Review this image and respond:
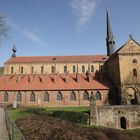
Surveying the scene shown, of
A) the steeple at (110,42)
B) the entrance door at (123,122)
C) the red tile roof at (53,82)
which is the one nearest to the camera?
the entrance door at (123,122)

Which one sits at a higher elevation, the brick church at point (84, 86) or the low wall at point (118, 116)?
the brick church at point (84, 86)

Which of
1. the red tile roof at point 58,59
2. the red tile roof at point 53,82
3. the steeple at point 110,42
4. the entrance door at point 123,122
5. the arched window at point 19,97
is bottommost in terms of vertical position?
the entrance door at point 123,122

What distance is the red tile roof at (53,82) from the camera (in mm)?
45719

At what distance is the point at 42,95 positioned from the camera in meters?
45.2

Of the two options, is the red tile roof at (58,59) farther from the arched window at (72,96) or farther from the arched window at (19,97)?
the arched window at (19,97)

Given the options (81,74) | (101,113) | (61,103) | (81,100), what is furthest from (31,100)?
(101,113)

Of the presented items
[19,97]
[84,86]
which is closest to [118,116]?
[84,86]

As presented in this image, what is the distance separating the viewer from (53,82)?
4753 cm

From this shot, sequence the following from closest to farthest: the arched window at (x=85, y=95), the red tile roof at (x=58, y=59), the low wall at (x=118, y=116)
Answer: the low wall at (x=118, y=116) < the arched window at (x=85, y=95) < the red tile roof at (x=58, y=59)

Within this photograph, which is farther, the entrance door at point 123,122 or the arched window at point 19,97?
the arched window at point 19,97

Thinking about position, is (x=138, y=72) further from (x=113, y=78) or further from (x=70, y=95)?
(x=70, y=95)

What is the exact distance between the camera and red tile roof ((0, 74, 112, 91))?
1800 inches

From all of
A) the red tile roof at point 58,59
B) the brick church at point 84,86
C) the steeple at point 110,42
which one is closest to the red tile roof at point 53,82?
the brick church at point 84,86

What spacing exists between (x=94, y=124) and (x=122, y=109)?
585 cm
